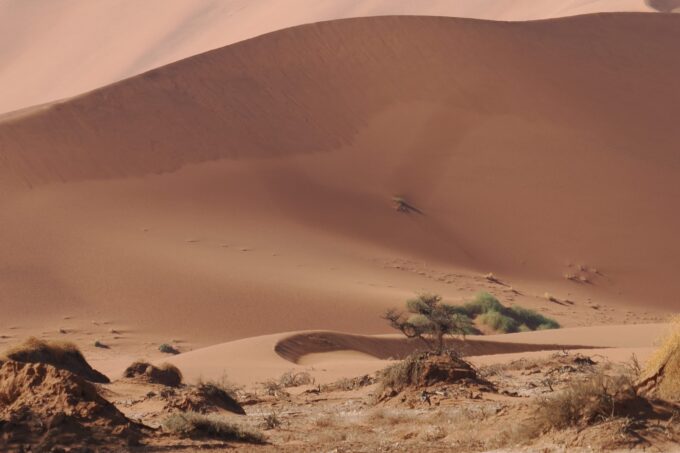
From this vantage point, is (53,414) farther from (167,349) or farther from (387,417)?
(167,349)

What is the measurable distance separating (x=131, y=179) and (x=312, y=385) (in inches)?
827

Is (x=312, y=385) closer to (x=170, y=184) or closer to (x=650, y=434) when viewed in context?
(x=650, y=434)

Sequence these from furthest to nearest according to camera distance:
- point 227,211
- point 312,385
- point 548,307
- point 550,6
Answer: point 550,6 < point 227,211 < point 548,307 < point 312,385

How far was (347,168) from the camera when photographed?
1635 inches

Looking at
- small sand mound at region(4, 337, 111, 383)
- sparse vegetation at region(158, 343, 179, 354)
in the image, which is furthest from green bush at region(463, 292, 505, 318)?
small sand mound at region(4, 337, 111, 383)

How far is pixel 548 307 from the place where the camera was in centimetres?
3506

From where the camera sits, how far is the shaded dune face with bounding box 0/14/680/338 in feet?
108

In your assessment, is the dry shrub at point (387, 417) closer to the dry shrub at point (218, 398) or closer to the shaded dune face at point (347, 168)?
the dry shrub at point (218, 398)

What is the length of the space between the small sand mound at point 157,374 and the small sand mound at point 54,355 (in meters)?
0.58

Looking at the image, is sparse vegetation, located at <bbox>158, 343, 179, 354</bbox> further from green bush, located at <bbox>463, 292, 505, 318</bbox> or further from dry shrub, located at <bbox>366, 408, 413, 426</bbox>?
dry shrub, located at <bbox>366, 408, 413, 426</bbox>

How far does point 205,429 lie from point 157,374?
7.16 metres

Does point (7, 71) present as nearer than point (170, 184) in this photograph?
No

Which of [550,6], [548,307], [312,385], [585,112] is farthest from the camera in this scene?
[550,6]

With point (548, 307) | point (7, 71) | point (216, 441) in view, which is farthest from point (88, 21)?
point (216, 441)
